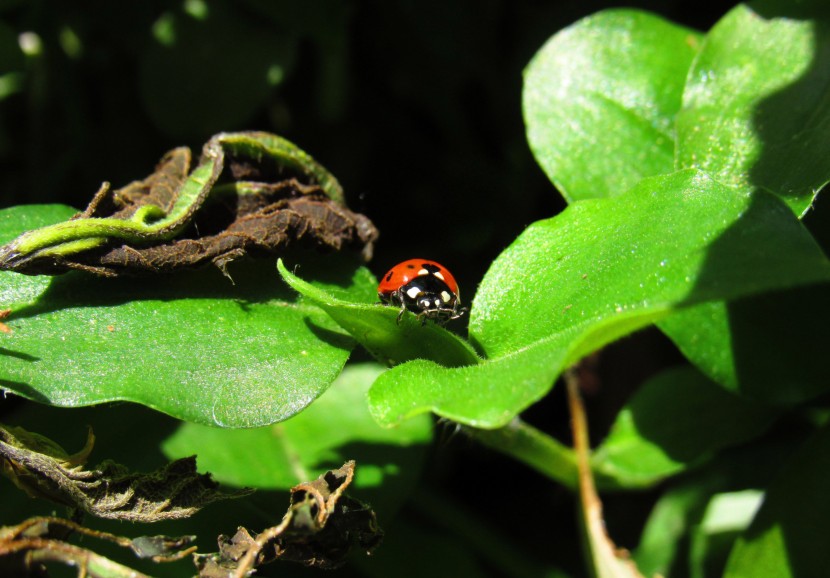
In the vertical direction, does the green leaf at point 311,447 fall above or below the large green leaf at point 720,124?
below

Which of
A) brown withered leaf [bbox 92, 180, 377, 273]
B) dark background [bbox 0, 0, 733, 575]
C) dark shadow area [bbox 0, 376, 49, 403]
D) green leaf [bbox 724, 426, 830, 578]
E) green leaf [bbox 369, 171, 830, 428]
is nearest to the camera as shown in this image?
green leaf [bbox 369, 171, 830, 428]

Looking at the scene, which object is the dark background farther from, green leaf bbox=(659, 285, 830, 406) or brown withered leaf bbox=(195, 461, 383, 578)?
brown withered leaf bbox=(195, 461, 383, 578)

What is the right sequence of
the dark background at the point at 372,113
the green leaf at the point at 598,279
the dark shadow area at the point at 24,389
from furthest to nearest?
the dark background at the point at 372,113
the dark shadow area at the point at 24,389
the green leaf at the point at 598,279

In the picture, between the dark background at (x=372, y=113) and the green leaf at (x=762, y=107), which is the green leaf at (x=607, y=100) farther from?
the dark background at (x=372, y=113)

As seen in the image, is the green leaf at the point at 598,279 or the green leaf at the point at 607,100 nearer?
the green leaf at the point at 598,279

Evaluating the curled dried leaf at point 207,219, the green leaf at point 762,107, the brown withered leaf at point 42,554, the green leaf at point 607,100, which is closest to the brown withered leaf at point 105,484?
the brown withered leaf at point 42,554

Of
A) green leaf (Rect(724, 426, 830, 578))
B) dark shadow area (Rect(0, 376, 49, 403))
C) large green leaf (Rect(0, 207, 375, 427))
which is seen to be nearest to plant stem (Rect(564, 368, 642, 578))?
green leaf (Rect(724, 426, 830, 578))

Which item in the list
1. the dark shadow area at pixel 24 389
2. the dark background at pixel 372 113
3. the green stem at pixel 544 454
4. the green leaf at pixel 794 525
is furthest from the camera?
the dark background at pixel 372 113

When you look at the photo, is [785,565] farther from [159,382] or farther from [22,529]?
[22,529]
